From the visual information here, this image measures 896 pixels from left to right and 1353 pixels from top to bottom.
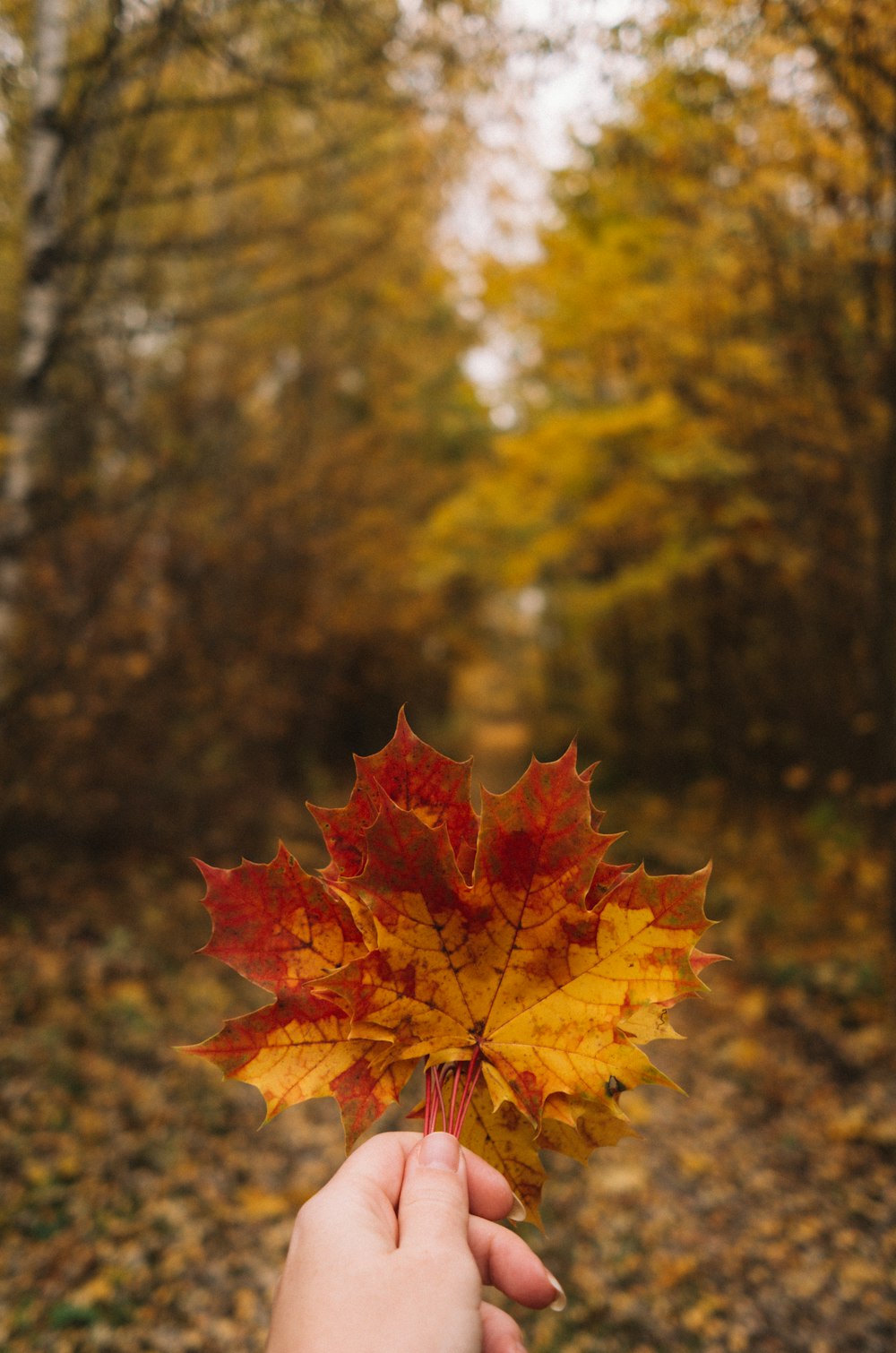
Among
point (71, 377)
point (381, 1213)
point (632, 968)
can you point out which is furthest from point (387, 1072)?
point (71, 377)

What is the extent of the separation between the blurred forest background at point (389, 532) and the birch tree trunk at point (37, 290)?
2 cm

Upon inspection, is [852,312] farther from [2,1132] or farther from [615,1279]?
[2,1132]

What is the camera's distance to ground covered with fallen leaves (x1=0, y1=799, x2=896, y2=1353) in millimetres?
3051

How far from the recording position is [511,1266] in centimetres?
94

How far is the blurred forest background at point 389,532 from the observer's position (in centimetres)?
357

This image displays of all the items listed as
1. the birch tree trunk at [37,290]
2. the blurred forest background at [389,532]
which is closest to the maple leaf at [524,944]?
the blurred forest background at [389,532]

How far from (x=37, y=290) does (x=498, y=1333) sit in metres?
4.67

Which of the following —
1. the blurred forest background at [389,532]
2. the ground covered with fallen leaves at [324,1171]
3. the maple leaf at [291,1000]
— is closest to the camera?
the maple leaf at [291,1000]

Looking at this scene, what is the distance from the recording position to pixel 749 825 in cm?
948

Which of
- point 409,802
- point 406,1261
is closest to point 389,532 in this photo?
point 409,802

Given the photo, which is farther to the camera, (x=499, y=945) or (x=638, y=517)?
(x=638, y=517)

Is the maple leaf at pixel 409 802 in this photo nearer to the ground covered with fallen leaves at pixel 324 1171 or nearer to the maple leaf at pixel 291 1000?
the maple leaf at pixel 291 1000

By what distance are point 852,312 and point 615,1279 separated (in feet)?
19.6

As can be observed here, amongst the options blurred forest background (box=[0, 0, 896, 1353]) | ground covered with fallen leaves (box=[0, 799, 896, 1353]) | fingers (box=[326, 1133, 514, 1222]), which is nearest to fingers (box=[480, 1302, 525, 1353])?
fingers (box=[326, 1133, 514, 1222])
